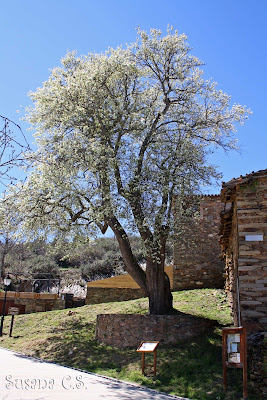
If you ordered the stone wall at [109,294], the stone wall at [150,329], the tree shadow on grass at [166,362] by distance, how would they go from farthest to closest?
1. the stone wall at [109,294]
2. the stone wall at [150,329]
3. the tree shadow on grass at [166,362]

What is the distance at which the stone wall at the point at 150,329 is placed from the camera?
11141 millimetres

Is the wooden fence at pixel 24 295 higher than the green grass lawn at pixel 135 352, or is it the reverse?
the wooden fence at pixel 24 295

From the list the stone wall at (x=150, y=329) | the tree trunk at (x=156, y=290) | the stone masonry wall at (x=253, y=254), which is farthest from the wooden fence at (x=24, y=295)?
the stone masonry wall at (x=253, y=254)

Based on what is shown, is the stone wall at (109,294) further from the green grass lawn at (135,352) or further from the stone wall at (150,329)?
the stone wall at (150,329)

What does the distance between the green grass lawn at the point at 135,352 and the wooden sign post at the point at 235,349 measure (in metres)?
0.64

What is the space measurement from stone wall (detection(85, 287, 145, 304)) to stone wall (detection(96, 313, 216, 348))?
7456mm

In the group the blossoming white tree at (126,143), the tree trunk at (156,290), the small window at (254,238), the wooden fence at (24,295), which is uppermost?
the blossoming white tree at (126,143)

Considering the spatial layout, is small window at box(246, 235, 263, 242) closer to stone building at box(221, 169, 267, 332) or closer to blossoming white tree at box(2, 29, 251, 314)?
stone building at box(221, 169, 267, 332)

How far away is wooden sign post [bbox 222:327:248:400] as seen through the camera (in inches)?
279

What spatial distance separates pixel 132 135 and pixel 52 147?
9.55 feet

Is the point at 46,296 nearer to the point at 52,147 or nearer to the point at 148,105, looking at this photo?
the point at 52,147

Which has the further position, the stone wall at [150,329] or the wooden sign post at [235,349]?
the stone wall at [150,329]

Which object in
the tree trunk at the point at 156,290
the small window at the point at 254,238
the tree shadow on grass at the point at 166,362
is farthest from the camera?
the tree trunk at the point at 156,290

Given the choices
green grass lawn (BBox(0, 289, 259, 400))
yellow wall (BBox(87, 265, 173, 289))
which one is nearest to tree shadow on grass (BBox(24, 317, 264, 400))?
green grass lawn (BBox(0, 289, 259, 400))
